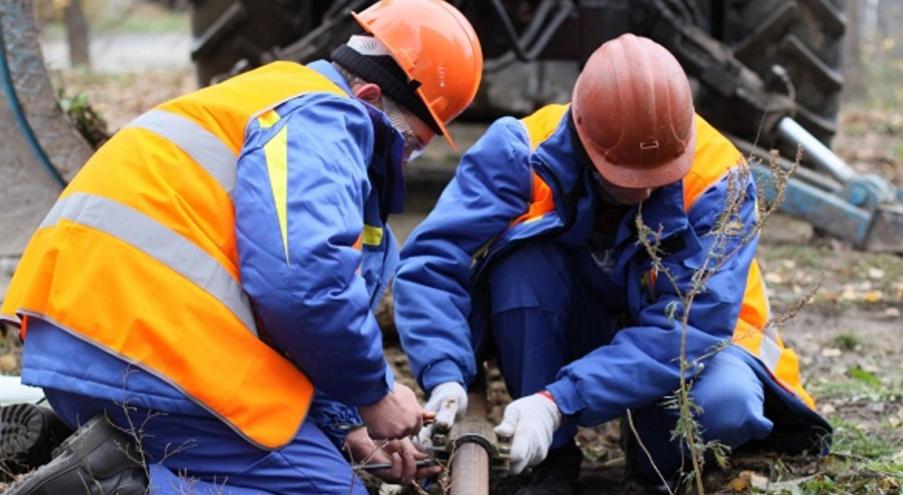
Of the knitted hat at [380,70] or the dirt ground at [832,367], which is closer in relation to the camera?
the knitted hat at [380,70]

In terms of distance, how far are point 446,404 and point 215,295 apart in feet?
2.67

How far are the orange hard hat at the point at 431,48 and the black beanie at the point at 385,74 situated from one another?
19 mm

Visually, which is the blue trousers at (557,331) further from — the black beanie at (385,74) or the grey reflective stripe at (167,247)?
the grey reflective stripe at (167,247)

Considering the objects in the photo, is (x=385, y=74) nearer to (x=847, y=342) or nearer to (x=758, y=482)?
(x=758, y=482)

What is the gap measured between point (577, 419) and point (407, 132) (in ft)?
2.81

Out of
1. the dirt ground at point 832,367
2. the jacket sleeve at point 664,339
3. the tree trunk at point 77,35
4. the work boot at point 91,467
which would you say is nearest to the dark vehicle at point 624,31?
the dirt ground at point 832,367

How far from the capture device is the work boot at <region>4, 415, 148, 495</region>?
111 inches

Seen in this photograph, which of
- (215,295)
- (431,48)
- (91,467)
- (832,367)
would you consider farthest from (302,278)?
(832,367)

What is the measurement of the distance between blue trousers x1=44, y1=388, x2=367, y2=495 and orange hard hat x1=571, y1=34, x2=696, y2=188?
1017mm

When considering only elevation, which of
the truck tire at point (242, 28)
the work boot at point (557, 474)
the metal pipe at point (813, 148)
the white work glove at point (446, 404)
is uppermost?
the white work glove at point (446, 404)

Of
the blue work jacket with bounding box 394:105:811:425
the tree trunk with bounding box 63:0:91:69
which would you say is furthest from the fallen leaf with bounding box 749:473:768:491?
the tree trunk with bounding box 63:0:91:69

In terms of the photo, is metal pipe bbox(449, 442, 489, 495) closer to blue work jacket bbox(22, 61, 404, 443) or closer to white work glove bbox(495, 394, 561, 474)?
white work glove bbox(495, 394, 561, 474)

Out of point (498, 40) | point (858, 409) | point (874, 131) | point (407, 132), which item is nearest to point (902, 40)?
point (874, 131)

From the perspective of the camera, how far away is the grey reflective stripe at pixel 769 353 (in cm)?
370
